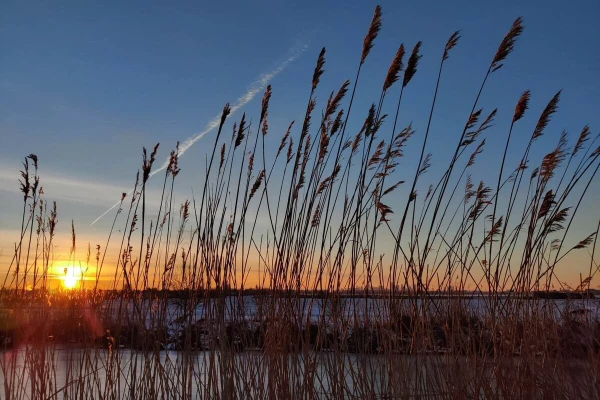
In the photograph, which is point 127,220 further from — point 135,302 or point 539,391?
point 539,391

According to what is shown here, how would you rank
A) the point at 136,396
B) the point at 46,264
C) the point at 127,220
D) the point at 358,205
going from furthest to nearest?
the point at 46,264 < the point at 127,220 < the point at 136,396 < the point at 358,205

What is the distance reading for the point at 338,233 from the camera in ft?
7.96

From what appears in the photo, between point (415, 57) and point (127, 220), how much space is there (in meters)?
1.79

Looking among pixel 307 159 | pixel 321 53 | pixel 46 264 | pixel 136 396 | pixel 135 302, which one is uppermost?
pixel 321 53

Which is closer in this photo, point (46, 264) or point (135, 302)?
point (135, 302)

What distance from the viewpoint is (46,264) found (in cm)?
346

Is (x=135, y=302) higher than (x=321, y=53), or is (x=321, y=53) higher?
(x=321, y=53)

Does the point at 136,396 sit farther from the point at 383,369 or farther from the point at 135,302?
the point at 383,369

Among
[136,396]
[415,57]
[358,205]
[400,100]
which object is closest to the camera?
[415,57]

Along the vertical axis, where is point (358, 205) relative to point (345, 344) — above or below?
above

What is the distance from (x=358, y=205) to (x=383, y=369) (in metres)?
0.72

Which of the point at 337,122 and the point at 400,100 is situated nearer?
the point at 400,100

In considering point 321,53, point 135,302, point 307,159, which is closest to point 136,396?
point 135,302

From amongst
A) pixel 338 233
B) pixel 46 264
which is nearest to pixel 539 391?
pixel 338 233
